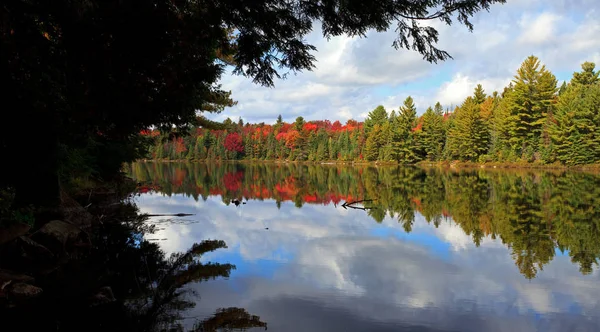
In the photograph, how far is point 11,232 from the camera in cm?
734

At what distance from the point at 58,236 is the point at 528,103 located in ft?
173

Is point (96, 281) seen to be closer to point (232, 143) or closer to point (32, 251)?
point (32, 251)

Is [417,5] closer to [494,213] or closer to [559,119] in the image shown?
[494,213]

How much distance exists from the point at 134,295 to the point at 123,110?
329 centimetres

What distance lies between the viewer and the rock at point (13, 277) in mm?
6437

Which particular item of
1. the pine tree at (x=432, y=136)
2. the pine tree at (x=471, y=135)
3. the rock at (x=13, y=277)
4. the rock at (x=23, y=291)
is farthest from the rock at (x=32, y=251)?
the pine tree at (x=432, y=136)

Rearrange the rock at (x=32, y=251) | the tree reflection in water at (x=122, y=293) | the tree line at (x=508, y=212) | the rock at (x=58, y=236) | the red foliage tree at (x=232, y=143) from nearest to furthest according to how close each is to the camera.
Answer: the tree reflection in water at (x=122, y=293) → the rock at (x=32, y=251) → the rock at (x=58, y=236) → the tree line at (x=508, y=212) → the red foliage tree at (x=232, y=143)

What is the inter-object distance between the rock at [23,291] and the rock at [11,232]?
1.20 meters

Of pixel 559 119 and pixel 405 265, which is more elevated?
pixel 559 119

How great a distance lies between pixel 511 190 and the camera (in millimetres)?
21281

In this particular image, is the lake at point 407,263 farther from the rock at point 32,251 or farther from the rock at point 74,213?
the rock at point 32,251

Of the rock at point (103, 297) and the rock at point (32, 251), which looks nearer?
the rock at point (103, 297)

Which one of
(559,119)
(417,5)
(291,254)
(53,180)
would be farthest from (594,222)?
(559,119)

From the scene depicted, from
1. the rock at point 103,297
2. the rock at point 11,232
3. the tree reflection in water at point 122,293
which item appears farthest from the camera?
the rock at point 11,232
